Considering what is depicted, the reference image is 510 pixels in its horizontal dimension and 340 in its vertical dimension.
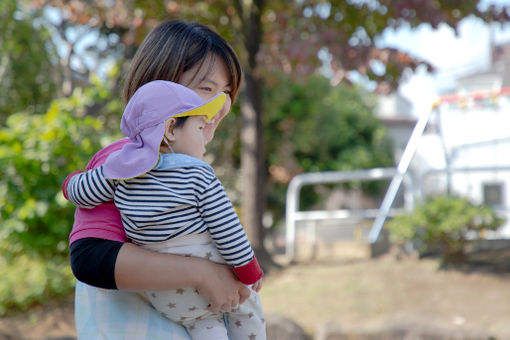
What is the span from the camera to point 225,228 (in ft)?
3.87

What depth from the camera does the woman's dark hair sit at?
4.44 feet

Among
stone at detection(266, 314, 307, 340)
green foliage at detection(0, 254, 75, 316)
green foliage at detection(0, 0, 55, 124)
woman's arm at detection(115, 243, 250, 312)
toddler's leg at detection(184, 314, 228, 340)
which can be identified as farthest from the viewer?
green foliage at detection(0, 0, 55, 124)

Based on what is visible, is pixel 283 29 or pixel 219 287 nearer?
pixel 219 287

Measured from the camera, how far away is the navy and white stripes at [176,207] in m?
1.16

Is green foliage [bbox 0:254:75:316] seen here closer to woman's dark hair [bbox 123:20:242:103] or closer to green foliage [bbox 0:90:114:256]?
green foliage [bbox 0:90:114:256]

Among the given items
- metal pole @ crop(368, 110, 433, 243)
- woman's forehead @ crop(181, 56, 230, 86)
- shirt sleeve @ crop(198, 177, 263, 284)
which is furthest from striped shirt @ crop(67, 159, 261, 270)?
metal pole @ crop(368, 110, 433, 243)

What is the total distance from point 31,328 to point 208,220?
14.4 ft

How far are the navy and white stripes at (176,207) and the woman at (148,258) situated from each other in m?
0.04

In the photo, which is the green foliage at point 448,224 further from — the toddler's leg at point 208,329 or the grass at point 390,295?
the toddler's leg at point 208,329

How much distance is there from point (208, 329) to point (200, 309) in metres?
0.06

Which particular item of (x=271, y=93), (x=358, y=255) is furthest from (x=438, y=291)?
(x=271, y=93)

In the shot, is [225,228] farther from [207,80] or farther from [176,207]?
[207,80]

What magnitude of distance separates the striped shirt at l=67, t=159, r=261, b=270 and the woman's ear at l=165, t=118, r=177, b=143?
0.09 m

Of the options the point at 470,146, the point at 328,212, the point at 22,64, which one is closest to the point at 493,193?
the point at 470,146
